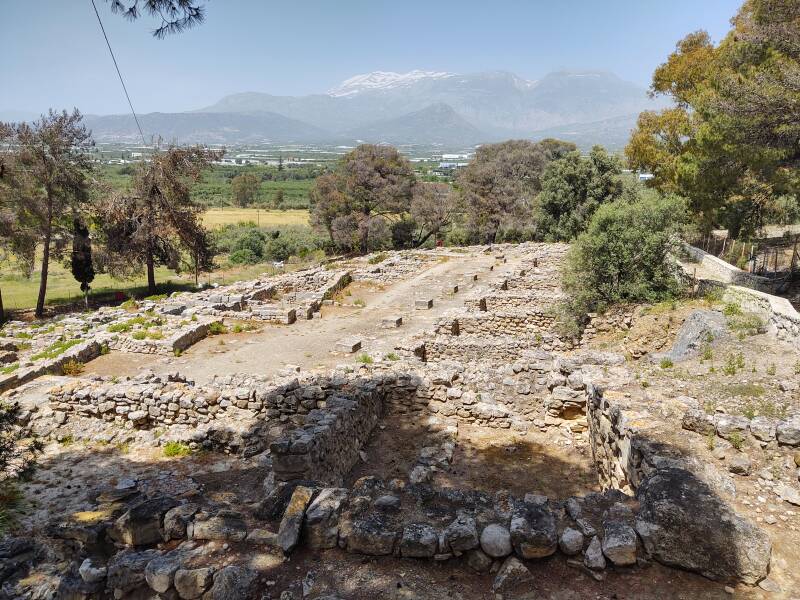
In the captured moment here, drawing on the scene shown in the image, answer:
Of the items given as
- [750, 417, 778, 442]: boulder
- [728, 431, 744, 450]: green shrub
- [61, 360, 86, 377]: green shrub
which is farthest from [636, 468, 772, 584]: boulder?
[61, 360, 86, 377]: green shrub

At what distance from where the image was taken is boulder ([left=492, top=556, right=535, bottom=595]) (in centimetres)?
475

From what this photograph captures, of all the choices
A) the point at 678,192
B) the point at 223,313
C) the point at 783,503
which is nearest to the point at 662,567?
the point at 783,503

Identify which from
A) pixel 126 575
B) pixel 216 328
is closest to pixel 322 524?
pixel 126 575

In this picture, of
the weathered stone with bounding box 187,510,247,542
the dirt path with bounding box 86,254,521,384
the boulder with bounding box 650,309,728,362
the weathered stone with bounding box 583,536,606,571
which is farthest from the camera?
the dirt path with bounding box 86,254,521,384

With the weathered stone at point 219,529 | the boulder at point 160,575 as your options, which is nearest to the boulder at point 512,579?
the weathered stone at point 219,529

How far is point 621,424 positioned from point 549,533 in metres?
3.59

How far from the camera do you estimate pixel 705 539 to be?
16.4ft

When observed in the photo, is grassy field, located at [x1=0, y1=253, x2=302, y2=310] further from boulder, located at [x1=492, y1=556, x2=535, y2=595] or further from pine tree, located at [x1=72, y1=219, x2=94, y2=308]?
boulder, located at [x1=492, y1=556, x2=535, y2=595]

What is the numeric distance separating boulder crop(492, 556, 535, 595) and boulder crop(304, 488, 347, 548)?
1.72 metres

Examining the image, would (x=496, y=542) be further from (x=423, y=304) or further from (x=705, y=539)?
(x=423, y=304)

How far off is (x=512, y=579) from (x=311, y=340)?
12634 mm

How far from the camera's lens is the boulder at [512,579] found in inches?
187

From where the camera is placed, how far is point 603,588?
4789mm

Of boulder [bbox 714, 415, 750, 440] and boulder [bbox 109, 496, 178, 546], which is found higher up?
boulder [bbox 714, 415, 750, 440]
